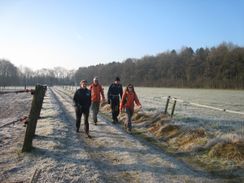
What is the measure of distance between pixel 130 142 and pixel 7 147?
378cm

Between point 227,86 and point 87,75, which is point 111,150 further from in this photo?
point 87,75

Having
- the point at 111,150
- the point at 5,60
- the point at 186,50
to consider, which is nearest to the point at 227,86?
the point at 186,50

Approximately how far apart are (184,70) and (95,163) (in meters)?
115

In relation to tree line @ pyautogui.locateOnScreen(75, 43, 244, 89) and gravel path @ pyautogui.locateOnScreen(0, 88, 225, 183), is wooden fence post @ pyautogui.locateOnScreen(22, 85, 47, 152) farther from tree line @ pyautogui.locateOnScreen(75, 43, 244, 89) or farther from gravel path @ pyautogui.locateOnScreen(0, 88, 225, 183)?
tree line @ pyautogui.locateOnScreen(75, 43, 244, 89)

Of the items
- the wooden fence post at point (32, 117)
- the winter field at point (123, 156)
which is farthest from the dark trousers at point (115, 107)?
the wooden fence post at point (32, 117)

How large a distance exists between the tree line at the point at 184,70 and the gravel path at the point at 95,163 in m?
69.0

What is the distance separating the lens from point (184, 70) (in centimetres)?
11956

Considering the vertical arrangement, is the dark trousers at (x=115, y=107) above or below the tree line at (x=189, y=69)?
below

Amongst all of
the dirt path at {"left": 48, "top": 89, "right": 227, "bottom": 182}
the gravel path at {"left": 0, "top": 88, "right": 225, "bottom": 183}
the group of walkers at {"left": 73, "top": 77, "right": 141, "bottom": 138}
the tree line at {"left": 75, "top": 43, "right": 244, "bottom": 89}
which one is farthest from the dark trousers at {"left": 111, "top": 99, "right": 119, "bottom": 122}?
the tree line at {"left": 75, "top": 43, "right": 244, "bottom": 89}

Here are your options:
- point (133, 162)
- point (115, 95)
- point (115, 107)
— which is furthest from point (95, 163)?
point (115, 95)

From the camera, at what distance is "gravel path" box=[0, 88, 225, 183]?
645 cm

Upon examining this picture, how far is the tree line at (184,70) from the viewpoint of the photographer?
93100mm

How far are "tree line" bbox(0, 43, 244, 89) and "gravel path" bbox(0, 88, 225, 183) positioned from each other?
2717 inches

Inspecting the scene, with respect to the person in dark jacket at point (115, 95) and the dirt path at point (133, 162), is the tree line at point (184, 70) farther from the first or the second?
the dirt path at point (133, 162)
